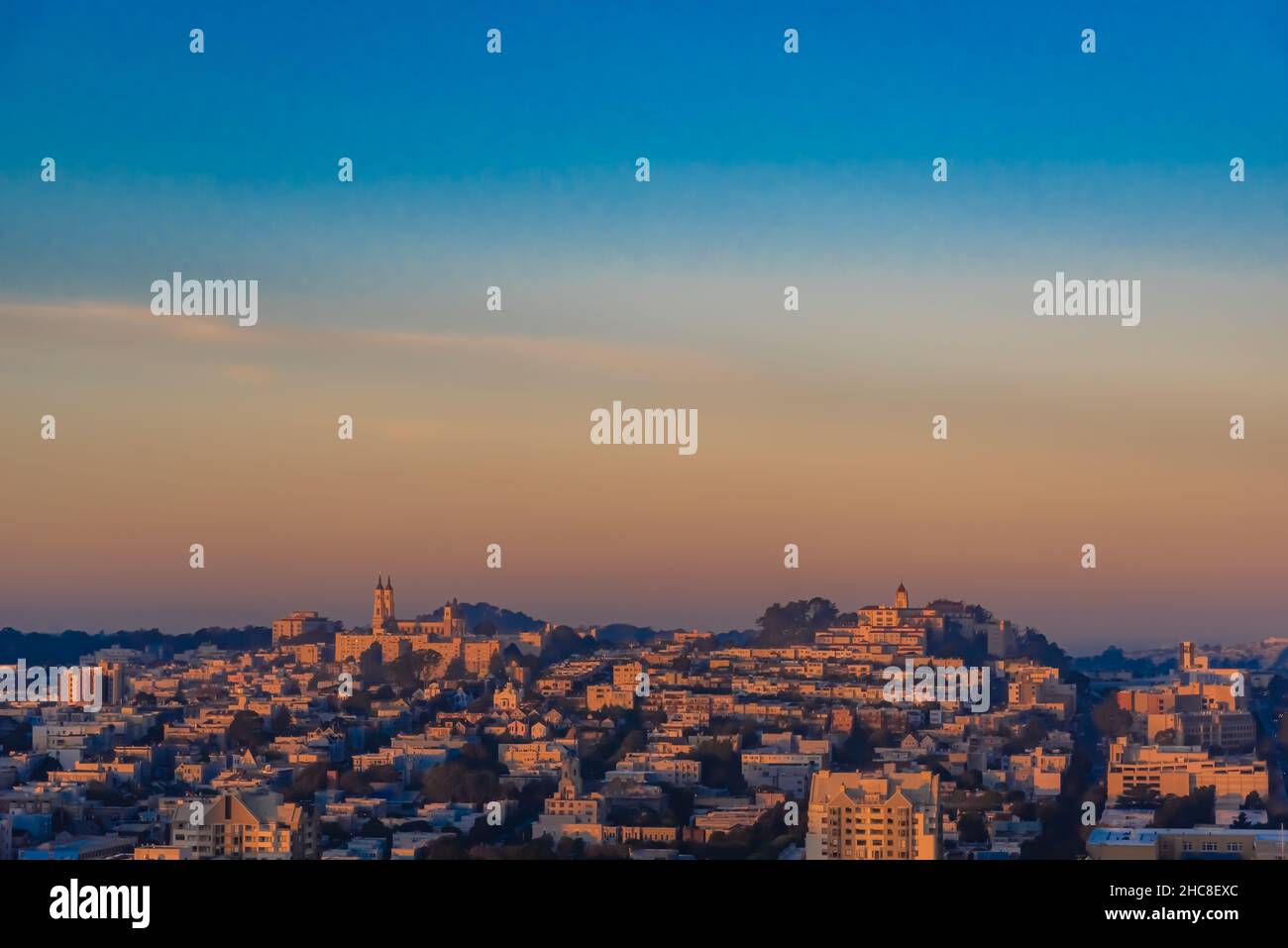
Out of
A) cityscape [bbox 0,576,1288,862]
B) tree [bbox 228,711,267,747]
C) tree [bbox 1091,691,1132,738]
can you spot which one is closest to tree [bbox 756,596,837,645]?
cityscape [bbox 0,576,1288,862]

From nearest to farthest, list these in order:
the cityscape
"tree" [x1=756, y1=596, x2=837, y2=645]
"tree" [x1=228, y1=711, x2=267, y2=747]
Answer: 1. the cityscape
2. "tree" [x1=228, y1=711, x2=267, y2=747]
3. "tree" [x1=756, y1=596, x2=837, y2=645]

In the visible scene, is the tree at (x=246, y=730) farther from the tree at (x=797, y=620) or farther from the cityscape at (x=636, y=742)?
the tree at (x=797, y=620)

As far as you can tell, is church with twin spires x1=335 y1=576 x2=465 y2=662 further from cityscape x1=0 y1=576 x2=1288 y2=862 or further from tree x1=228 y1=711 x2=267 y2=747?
tree x1=228 y1=711 x2=267 y2=747

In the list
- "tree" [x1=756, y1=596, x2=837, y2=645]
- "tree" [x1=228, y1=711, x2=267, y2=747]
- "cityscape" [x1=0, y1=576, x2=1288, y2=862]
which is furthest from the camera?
"tree" [x1=756, y1=596, x2=837, y2=645]

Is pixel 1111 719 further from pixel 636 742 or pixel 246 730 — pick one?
pixel 246 730

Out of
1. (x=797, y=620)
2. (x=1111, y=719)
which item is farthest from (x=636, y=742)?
(x=1111, y=719)

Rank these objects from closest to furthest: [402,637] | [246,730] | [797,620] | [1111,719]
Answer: [246,730] → [1111,719] → [797,620] → [402,637]

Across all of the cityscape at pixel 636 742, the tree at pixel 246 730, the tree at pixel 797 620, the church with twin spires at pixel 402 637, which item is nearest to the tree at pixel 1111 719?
the cityscape at pixel 636 742

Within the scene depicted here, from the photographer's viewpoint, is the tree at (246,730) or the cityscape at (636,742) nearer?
the cityscape at (636,742)
